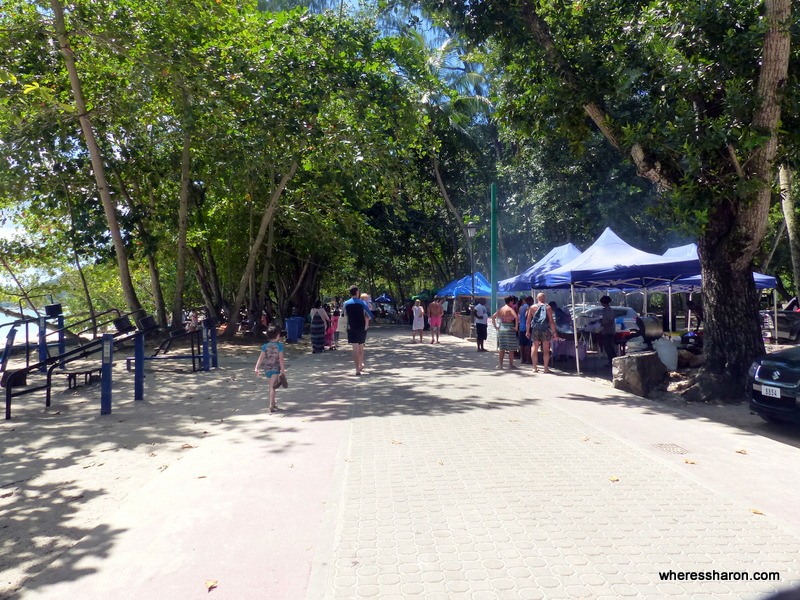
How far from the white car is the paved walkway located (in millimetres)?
5906

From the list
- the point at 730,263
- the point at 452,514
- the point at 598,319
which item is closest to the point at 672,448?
the point at 452,514

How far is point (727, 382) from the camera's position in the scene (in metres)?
9.71

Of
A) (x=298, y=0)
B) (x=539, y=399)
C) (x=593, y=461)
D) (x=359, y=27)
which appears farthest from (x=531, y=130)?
(x=298, y=0)

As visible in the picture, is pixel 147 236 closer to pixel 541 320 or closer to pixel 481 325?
pixel 481 325

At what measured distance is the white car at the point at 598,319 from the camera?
46.2ft

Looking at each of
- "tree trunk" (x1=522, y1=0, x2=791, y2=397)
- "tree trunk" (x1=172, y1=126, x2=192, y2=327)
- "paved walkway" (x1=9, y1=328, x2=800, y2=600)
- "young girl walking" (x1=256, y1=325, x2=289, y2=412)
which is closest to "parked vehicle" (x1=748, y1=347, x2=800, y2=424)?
"paved walkway" (x1=9, y1=328, x2=800, y2=600)

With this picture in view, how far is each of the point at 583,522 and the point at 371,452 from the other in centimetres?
256

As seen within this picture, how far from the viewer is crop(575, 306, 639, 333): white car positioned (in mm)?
14097

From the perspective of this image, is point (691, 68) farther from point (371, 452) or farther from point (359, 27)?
point (359, 27)

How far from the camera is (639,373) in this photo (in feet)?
34.3

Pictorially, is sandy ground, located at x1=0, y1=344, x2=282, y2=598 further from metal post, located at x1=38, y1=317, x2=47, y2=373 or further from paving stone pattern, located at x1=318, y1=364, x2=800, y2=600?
paving stone pattern, located at x1=318, y1=364, x2=800, y2=600

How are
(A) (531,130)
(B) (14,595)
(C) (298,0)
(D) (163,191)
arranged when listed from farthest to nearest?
(C) (298,0), (D) (163,191), (A) (531,130), (B) (14,595)

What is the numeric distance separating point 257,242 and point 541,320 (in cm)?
1136

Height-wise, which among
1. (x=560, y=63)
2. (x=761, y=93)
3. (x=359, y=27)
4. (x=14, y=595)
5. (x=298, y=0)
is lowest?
(x=14, y=595)
